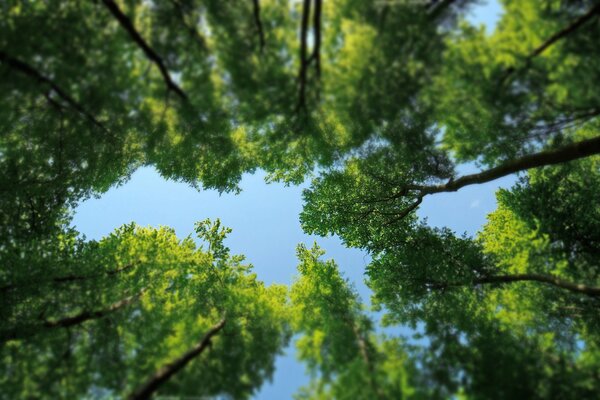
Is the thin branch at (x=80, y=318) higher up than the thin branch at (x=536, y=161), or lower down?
lower down

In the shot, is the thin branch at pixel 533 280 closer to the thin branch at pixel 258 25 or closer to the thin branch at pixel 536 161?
the thin branch at pixel 536 161

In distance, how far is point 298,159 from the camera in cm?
1411

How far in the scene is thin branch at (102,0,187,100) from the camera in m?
7.20

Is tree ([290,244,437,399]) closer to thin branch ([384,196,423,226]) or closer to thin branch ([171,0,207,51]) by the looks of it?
thin branch ([384,196,423,226])

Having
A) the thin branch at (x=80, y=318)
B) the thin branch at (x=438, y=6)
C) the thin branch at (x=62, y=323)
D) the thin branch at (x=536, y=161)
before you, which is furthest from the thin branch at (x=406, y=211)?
the thin branch at (x=62, y=323)

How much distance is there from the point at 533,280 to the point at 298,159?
913 cm

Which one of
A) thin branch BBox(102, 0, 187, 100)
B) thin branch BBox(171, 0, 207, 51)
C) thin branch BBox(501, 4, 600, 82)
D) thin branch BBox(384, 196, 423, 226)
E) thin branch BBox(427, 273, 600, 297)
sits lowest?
thin branch BBox(427, 273, 600, 297)

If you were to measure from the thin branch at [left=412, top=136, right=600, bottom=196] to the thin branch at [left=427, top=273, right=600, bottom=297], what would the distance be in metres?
3.19

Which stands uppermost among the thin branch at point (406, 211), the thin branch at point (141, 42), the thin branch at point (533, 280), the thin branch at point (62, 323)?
the thin branch at point (406, 211)

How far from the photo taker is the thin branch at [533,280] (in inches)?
369

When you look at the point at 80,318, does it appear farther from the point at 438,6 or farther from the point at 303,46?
the point at 438,6

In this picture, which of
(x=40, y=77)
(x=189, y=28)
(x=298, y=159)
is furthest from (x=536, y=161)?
(x=40, y=77)

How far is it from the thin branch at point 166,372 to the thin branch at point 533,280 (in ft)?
28.4

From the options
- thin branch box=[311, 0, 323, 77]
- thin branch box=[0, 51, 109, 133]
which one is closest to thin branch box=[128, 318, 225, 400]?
thin branch box=[0, 51, 109, 133]
